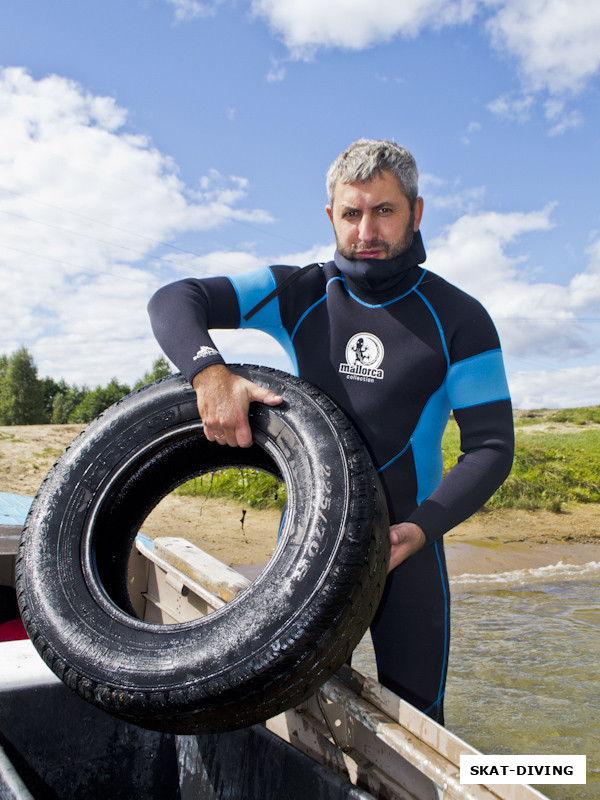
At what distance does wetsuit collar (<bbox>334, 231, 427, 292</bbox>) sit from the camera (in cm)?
219

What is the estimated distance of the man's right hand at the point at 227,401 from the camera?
1743 mm

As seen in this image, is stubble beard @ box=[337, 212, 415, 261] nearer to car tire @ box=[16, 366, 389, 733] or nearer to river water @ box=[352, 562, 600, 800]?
car tire @ box=[16, 366, 389, 733]

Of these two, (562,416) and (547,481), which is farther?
(562,416)

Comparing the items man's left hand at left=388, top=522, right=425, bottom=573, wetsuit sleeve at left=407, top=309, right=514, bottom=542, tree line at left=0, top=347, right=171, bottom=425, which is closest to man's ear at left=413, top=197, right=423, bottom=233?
wetsuit sleeve at left=407, top=309, right=514, bottom=542

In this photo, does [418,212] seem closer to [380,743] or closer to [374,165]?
[374,165]

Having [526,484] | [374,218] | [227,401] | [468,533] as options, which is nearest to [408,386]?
[374,218]

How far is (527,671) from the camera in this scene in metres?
5.02

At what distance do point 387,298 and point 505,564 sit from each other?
7.59 m

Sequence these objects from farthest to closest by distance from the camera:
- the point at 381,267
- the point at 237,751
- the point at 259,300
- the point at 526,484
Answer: the point at 526,484
the point at 259,300
the point at 381,267
the point at 237,751

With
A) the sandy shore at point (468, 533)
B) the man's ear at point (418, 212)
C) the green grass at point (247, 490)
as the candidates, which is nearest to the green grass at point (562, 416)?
the sandy shore at point (468, 533)

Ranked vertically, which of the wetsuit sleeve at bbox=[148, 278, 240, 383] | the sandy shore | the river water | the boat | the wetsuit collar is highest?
the wetsuit collar

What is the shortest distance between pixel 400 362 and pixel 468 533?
29.9ft

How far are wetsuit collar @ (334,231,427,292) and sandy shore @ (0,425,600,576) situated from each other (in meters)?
6.14

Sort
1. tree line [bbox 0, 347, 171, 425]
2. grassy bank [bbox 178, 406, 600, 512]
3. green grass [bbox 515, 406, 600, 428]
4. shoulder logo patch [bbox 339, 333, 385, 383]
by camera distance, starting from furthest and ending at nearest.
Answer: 1. tree line [bbox 0, 347, 171, 425]
2. green grass [bbox 515, 406, 600, 428]
3. grassy bank [bbox 178, 406, 600, 512]
4. shoulder logo patch [bbox 339, 333, 385, 383]
